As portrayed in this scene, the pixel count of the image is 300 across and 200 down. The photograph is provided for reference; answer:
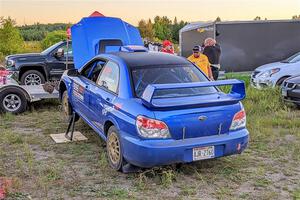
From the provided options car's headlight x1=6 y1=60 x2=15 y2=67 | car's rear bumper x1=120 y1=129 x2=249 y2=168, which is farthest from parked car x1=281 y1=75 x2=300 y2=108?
car's headlight x1=6 y1=60 x2=15 y2=67

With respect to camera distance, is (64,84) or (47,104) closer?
(64,84)

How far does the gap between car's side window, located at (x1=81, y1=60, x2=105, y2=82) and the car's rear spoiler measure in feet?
5.96

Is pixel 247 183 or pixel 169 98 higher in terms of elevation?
pixel 169 98

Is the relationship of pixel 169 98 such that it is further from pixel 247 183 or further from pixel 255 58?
pixel 255 58

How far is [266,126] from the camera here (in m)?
7.98

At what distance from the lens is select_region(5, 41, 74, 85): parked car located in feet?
41.5

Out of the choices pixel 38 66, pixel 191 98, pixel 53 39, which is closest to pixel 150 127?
pixel 191 98

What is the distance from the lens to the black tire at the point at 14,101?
9.13 m

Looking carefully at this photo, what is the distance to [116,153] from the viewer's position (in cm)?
531

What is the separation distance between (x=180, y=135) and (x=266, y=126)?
369 cm

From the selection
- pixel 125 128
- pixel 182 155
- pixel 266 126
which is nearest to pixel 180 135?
pixel 182 155

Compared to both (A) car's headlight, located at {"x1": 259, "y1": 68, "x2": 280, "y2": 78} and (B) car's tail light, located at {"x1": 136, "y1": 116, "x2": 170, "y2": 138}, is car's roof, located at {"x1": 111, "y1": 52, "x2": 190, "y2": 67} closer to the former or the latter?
(B) car's tail light, located at {"x1": 136, "y1": 116, "x2": 170, "y2": 138}

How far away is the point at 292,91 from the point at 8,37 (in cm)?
1866

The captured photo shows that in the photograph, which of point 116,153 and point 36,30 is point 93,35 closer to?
point 116,153
